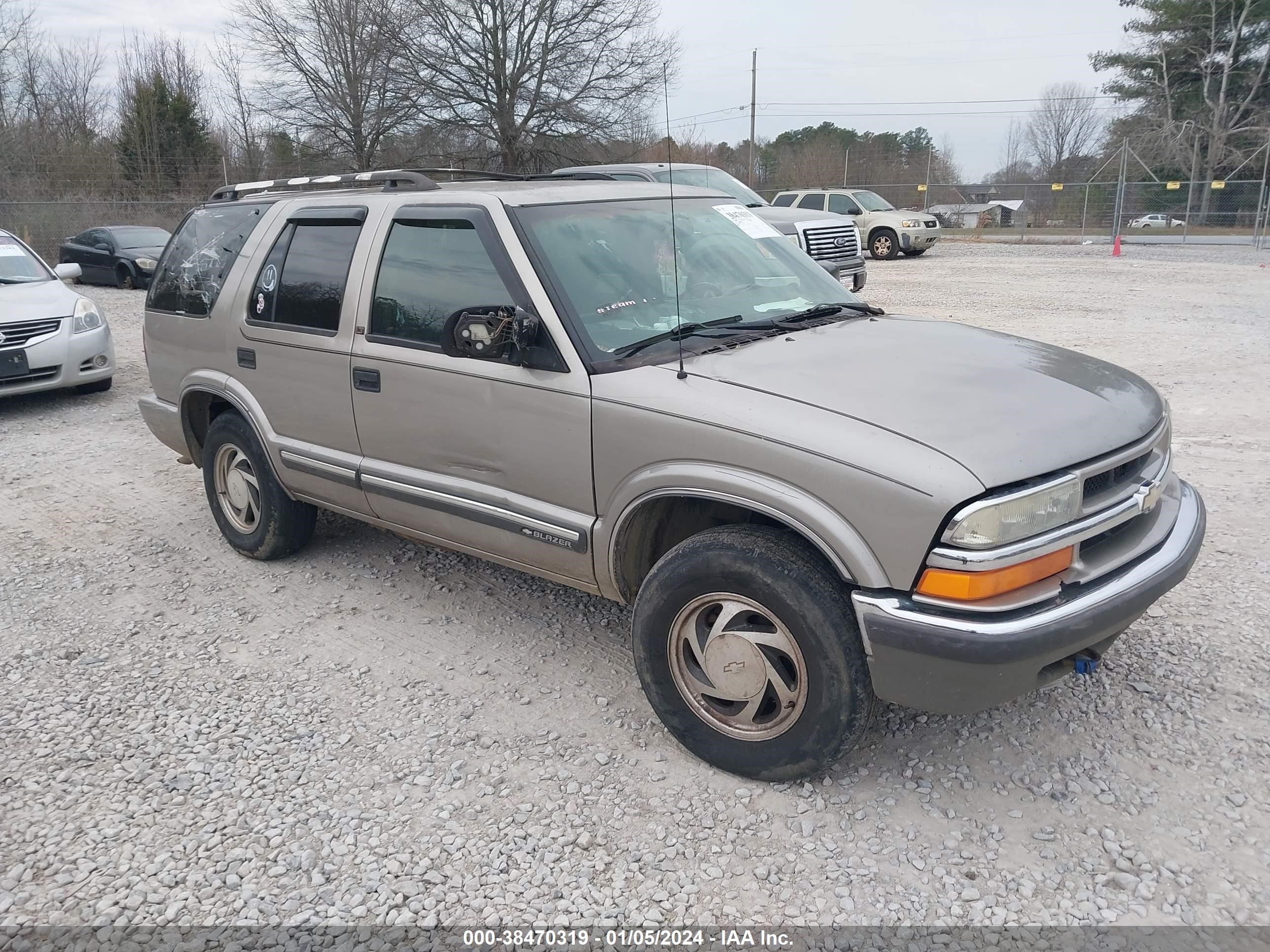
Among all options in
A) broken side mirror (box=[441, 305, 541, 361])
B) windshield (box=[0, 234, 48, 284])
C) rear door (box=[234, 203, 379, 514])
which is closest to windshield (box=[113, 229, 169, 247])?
windshield (box=[0, 234, 48, 284])

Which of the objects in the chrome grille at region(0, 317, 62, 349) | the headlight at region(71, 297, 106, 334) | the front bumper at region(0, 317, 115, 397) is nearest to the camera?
the chrome grille at region(0, 317, 62, 349)

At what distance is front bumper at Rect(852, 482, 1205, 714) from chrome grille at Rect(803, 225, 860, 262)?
1135cm

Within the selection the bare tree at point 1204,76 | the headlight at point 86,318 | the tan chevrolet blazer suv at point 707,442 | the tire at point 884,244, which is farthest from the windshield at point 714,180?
A: the bare tree at point 1204,76

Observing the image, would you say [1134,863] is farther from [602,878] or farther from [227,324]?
[227,324]

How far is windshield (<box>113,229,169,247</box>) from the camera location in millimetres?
19812

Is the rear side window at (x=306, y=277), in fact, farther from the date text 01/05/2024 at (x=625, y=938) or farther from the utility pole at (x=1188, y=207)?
the utility pole at (x=1188, y=207)

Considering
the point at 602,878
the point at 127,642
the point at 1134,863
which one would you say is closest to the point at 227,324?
the point at 127,642

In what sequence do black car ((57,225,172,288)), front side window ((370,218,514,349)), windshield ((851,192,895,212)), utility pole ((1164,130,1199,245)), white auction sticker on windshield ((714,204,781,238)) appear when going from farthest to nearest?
utility pole ((1164,130,1199,245)) < windshield ((851,192,895,212)) < black car ((57,225,172,288)) < white auction sticker on windshield ((714,204,781,238)) < front side window ((370,218,514,349))

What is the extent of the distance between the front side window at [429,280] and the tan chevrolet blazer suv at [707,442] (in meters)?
0.01

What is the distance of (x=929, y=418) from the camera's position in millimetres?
2770

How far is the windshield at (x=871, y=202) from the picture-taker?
79.7ft

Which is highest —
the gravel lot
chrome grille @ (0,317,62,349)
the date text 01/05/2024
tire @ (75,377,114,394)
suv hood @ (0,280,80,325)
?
suv hood @ (0,280,80,325)

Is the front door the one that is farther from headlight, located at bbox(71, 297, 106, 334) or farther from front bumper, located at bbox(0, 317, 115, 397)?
headlight, located at bbox(71, 297, 106, 334)

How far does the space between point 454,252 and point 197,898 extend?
8.04 ft
